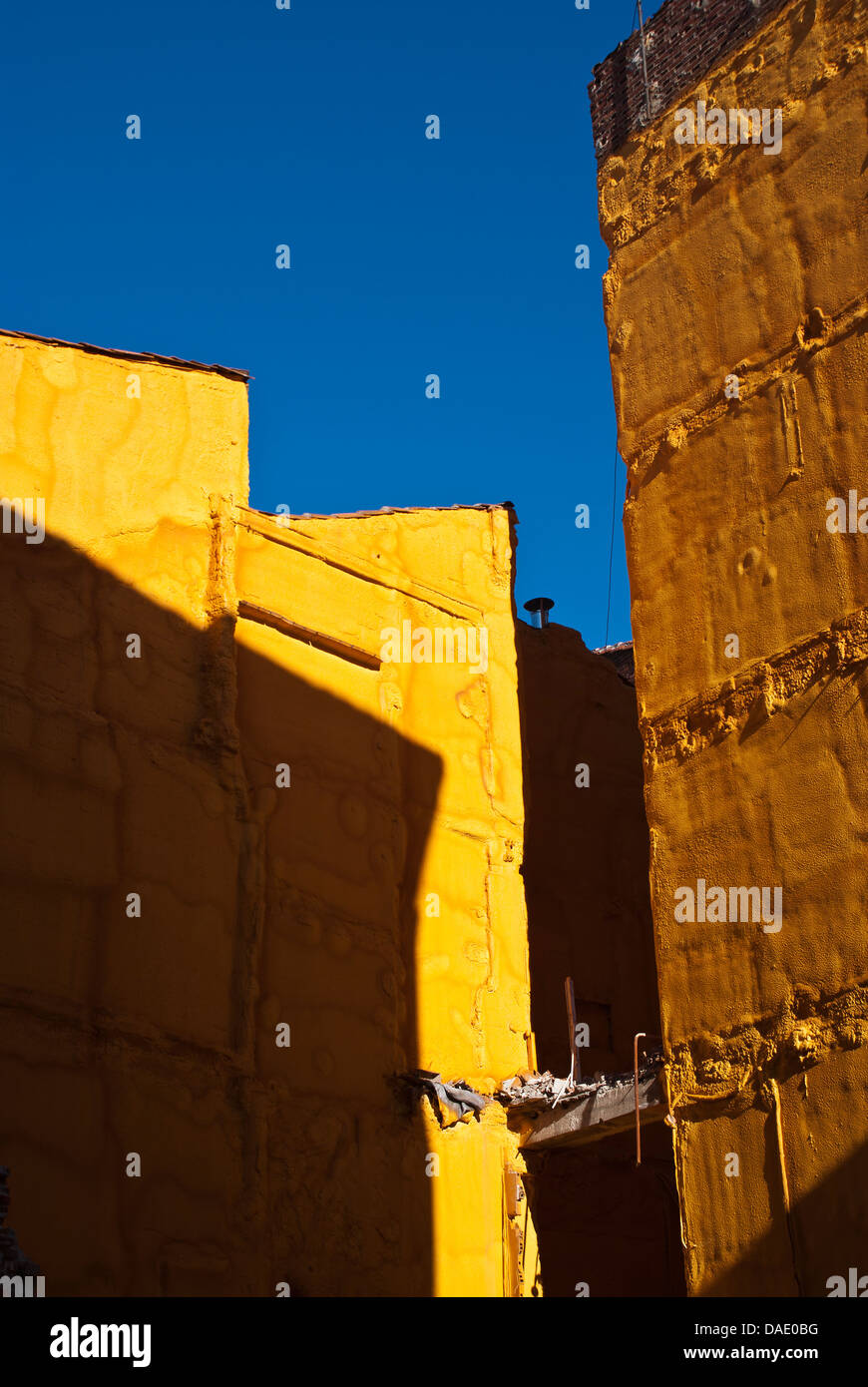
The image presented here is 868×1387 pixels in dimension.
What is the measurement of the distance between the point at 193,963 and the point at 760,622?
4.14 meters

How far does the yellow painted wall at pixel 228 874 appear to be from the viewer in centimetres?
949

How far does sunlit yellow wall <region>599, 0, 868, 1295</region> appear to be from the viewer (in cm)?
774

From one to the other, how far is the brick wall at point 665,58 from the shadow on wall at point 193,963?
13.6 feet

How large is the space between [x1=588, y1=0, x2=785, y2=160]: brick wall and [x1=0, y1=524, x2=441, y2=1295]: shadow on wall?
4150 millimetres

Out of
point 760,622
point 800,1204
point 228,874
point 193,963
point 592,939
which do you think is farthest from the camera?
point 592,939

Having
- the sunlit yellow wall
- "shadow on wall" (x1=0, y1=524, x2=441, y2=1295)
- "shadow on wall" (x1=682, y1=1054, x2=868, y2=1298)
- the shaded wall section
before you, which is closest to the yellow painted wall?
"shadow on wall" (x1=0, y1=524, x2=441, y2=1295)

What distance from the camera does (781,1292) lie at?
7512 millimetres

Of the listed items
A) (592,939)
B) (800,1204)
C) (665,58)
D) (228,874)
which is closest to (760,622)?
(800,1204)

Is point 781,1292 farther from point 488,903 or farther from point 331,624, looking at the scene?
point 331,624

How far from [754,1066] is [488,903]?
4.58 metres

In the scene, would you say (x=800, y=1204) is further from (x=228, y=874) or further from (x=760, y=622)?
(x=228, y=874)

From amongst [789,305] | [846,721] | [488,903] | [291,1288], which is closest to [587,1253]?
[488,903]

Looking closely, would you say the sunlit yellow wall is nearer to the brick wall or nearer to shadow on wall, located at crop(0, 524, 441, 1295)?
the brick wall

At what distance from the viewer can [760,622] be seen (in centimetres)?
859
